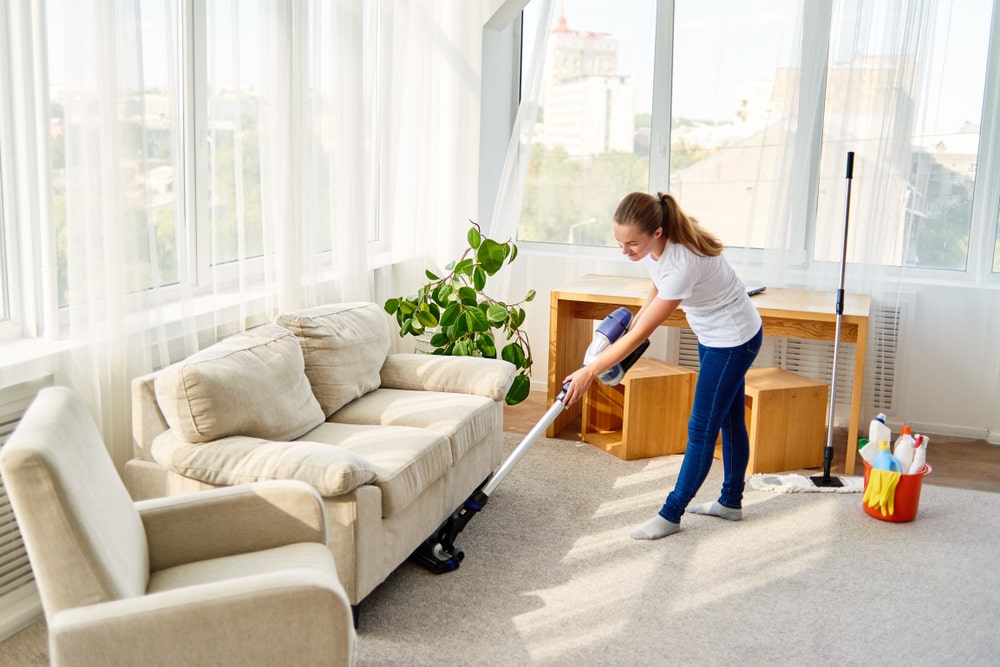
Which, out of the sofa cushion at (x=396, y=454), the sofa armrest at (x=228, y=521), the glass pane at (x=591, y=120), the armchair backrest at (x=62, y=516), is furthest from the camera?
the glass pane at (x=591, y=120)

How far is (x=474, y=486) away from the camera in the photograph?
3.56 metres

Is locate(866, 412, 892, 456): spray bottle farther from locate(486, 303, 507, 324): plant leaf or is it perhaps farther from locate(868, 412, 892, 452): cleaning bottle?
locate(486, 303, 507, 324): plant leaf

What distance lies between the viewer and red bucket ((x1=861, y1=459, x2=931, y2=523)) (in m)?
3.57

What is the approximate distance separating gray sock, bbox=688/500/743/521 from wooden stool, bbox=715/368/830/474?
0.53 metres

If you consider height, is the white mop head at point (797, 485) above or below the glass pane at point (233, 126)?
below

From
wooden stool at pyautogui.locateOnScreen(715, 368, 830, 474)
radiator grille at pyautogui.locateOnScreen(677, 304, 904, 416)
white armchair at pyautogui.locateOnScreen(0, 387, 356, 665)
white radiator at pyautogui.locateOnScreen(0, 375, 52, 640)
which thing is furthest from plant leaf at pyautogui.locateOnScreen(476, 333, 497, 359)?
white armchair at pyautogui.locateOnScreen(0, 387, 356, 665)

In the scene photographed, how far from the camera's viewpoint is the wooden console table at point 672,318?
13.3 ft

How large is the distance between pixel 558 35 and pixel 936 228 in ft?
6.79

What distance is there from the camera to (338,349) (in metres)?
3.39

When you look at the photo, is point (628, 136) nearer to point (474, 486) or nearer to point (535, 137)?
point (535, 137)

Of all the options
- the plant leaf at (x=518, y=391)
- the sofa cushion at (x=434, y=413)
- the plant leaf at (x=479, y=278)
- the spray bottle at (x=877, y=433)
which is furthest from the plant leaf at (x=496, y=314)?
the spray bottle at (x=877, y=433)

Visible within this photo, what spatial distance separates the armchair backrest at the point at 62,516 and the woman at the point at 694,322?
1.45m

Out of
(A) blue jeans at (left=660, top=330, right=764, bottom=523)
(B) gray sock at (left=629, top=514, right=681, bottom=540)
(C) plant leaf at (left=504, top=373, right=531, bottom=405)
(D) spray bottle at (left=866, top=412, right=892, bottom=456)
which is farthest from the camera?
(C) plant leaf at (left=504, top=373, right=531, bottom=405)

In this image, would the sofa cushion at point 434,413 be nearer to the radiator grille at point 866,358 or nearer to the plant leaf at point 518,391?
the plant leaf at point 518,391
